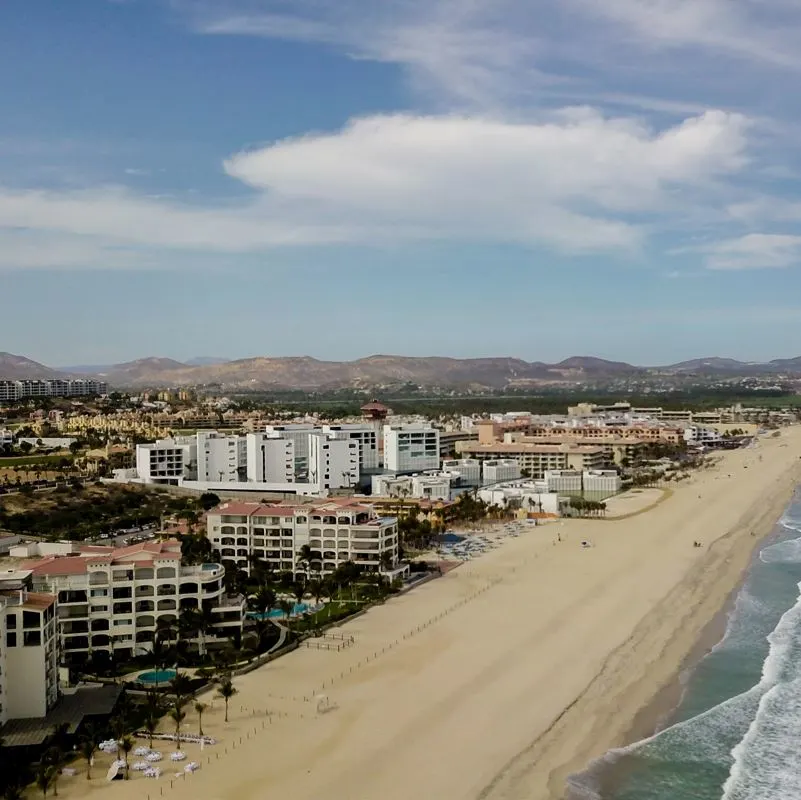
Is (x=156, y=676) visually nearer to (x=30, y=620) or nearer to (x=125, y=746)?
(x=30, y=620)

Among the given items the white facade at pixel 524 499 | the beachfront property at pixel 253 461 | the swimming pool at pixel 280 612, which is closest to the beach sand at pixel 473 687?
the swimming pool at pixel 280 612

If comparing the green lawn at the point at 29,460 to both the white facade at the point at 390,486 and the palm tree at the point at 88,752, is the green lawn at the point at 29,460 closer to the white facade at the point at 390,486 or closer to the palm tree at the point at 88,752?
the white facade at the point at 390,486

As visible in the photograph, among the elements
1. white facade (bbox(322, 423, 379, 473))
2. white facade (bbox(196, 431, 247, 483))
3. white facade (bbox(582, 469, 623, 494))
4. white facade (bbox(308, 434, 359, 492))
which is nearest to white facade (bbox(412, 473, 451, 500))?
white facade (bbox(308, 434, 359, 492))

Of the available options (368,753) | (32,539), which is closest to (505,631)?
(368,753)

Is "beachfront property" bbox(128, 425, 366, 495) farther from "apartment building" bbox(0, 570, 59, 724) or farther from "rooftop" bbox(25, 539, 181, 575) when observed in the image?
"apartment building" bbox(0, 570, 59, 724)

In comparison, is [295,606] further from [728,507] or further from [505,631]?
[728,507]

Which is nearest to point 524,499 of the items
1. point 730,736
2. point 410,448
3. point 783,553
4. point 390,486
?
point 390,486
